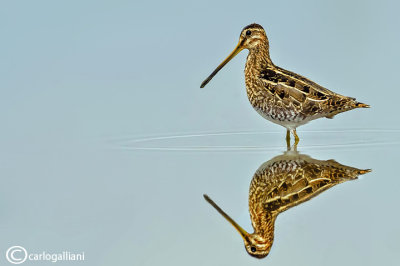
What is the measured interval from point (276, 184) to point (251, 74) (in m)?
3.40

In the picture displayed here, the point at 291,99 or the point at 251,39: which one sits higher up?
the point at 251,39

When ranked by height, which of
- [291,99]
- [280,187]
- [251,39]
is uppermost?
[251,39]

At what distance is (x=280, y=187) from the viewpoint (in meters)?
7.21

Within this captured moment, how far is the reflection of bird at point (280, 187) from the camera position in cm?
605

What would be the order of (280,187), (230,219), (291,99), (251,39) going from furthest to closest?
(251,39), (291,99), (280,187), (230,219)

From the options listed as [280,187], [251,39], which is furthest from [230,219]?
[251,39]

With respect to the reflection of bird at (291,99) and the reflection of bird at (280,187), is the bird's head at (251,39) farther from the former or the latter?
the reflection of bird at (280,187)

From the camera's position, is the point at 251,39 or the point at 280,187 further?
the point at 251,39

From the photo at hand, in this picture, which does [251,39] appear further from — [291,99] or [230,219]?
[230,219]

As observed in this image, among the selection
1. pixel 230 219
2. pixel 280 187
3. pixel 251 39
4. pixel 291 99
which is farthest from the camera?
pixel 251 39

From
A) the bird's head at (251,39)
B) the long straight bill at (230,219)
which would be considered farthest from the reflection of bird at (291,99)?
the long straight bill at (230,219)

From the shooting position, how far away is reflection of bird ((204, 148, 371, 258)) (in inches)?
A: 238

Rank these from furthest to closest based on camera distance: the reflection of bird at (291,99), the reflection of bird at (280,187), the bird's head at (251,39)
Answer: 1. the bird's head at (251,39)
2. the reflection of bird at (291,99)
3. the reflection of bird at (280,187)

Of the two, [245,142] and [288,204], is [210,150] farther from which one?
[288,204]
